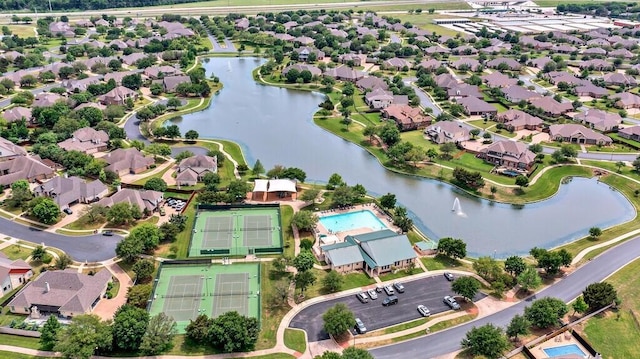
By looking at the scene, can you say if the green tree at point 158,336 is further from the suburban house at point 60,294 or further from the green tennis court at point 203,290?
the suburban house at point 60,294

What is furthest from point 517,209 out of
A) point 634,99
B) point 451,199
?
point 634,99

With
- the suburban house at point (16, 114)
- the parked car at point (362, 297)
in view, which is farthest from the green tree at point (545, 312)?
the suburban house at point (16, 114)

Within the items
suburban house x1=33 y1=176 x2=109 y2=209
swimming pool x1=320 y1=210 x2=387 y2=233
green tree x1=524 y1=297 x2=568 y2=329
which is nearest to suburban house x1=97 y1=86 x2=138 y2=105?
suburban house x1=33 y1=176 x2=109 y2=209

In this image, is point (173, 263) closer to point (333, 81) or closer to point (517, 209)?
point (517, 209)

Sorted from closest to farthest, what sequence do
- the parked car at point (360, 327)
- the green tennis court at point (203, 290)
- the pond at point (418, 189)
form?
the parked car at point (360, 327)
the green tennis court at point (203, 290)
the pond at point (418, 189)

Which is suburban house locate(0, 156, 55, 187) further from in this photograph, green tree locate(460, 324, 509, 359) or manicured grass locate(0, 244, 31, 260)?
green tree locate(460, 324, 509, 359)

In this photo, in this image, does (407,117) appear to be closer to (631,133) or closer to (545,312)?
(631,133)
